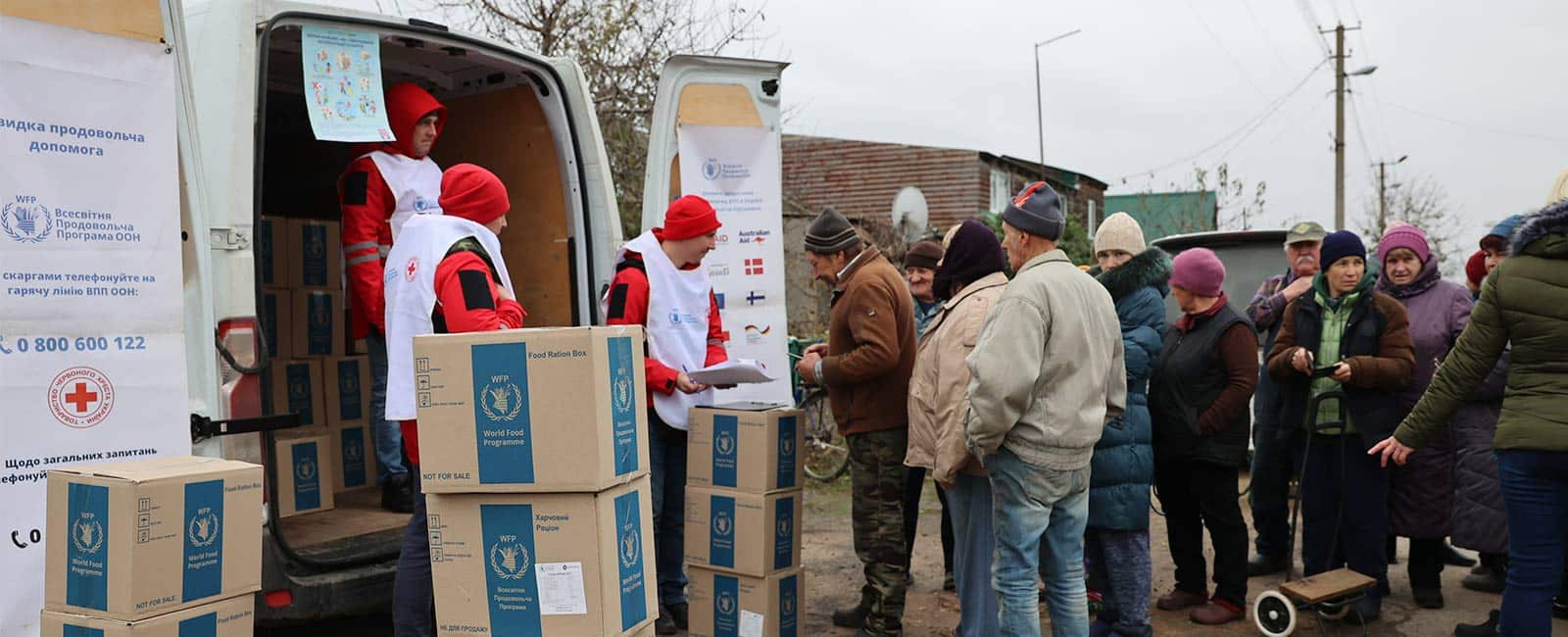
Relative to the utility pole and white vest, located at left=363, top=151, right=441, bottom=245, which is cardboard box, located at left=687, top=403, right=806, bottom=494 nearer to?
white vest, located at left=363, top=151, right=441, bottom=245

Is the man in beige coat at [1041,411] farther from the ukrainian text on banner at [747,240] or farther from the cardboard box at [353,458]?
the cardboard box at [353,458]

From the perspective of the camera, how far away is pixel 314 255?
5.55 metres

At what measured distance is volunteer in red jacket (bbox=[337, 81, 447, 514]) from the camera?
14.8 feet

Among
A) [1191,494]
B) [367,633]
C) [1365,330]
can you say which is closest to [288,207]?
[367,633]

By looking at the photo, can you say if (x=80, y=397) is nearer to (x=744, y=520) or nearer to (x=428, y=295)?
(x=428, y=295)

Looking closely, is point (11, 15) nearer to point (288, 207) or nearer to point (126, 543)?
point (126, 543)

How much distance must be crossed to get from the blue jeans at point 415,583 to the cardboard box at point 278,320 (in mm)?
2286

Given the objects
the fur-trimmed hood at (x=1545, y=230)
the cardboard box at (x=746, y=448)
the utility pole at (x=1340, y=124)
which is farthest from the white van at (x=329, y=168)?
the utility pole at (x=1340, y=124)

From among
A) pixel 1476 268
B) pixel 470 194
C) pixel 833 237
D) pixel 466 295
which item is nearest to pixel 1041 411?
pixel 833 237

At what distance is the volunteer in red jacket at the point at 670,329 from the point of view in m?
4.21

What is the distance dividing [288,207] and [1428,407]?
5.36m

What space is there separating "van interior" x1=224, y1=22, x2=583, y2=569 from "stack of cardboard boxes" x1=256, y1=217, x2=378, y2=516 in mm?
222

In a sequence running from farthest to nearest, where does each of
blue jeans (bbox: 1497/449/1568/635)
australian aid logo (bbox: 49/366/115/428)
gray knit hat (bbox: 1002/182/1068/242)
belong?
gray knit hat (bbox: 1002/182/1068/242) < blue jeans (bbox: 1497/449/1568/635) < australian aid logo (bbox: 49/366/115/428)

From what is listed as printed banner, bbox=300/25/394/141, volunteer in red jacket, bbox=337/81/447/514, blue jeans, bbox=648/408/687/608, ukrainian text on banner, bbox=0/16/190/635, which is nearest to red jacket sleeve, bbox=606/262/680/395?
blue jeans, bbox=648/408/687/608
